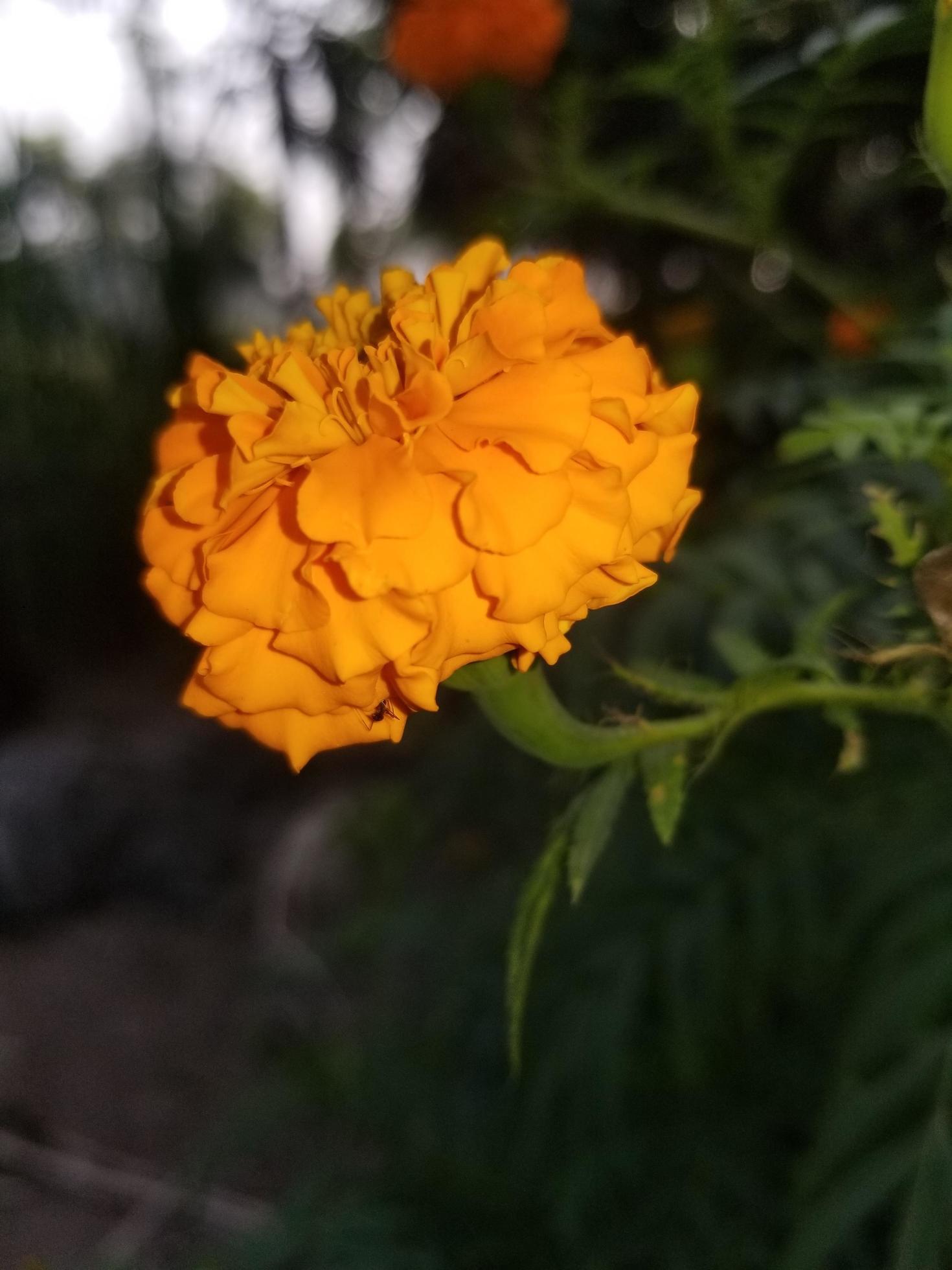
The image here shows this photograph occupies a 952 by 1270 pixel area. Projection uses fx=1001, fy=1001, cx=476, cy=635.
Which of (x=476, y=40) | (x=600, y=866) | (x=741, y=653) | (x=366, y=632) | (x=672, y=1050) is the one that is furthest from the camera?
(x=476, y=40)

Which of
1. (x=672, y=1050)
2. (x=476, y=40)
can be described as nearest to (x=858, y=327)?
(x=476, y=40)

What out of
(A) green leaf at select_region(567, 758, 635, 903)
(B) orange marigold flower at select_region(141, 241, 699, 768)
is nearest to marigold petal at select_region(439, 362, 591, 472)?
(B) orange marigold flower at select_region(141, 241, 699, 768)

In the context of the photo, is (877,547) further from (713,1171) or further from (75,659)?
(75,659)

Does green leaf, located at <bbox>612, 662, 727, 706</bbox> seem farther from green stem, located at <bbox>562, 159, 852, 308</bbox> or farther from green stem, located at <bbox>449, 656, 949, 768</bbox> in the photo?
green stem, located at <bbox>562, 159, 852, 308</bbox>

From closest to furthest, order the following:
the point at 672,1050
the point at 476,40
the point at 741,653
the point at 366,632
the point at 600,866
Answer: the point at 366,632, the point at 741,653, the point at 672,1050, the point at 600,866, the point at 476,40

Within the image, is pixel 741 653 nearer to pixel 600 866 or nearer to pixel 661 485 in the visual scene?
pixel 661 485

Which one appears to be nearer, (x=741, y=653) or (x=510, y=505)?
(x=510, y=505)

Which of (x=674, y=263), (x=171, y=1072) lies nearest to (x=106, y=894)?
(x=171, y=1072)
